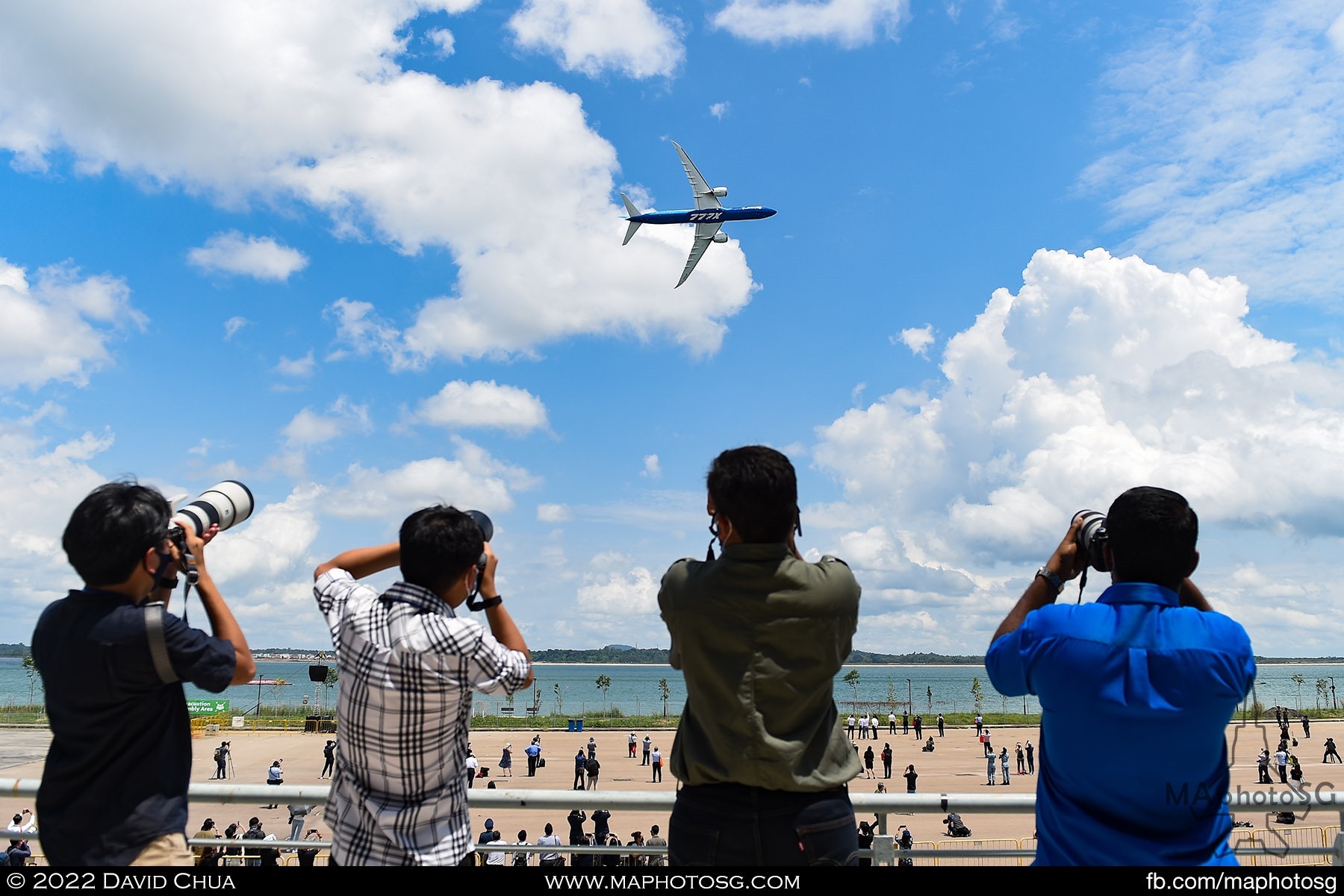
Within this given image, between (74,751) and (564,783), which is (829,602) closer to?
(74,751)

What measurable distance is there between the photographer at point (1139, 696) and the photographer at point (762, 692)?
63 cm

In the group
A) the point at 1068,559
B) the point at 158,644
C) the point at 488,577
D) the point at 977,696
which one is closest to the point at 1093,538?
the point at 1068,559

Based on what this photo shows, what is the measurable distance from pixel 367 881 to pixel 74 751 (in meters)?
1.03

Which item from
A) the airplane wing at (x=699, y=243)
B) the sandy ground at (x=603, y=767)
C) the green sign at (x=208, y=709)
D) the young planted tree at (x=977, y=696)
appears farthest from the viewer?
the young planted tree at (x=977, y=696)

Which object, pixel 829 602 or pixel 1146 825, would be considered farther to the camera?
pixel 829 602

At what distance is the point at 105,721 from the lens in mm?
2832

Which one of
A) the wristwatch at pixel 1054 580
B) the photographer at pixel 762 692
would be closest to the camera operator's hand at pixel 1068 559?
the wristwatch at pixel 1054 580

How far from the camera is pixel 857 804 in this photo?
11.5 ft

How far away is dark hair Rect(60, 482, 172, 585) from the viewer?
293cm

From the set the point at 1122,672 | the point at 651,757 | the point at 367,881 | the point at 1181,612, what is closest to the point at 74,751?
the point at 367,881

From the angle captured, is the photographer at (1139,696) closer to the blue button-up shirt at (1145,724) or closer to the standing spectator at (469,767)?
the blue button-up shirt at (1145,724)

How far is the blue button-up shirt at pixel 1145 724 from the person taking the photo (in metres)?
2.62

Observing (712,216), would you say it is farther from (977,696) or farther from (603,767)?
(977,696)

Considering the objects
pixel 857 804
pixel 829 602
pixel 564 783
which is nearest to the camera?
pixel 829 602
